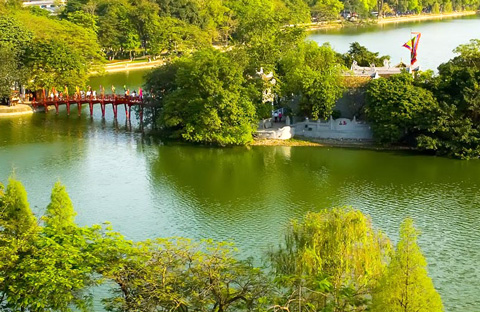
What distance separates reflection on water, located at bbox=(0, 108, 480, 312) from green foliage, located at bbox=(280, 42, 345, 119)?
2808 millimetres

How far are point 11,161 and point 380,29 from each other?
81.1 meters

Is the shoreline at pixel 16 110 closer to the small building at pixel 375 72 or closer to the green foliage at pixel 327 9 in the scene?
the small building at pixel 375 72

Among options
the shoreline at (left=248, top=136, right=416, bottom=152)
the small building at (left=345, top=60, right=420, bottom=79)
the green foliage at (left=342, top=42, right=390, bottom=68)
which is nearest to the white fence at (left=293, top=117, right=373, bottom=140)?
the shoreline at (left=248, top=136, right=416, bottom=152)

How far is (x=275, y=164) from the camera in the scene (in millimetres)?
35375

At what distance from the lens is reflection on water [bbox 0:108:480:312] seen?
2582 centimetres

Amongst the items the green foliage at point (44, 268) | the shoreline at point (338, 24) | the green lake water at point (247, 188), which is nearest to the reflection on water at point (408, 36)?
the shoreline at point (338, 24)

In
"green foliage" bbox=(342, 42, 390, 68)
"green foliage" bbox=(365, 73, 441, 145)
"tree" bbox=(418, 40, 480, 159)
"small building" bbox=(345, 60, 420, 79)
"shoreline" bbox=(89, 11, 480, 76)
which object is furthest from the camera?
"shoreline" bbox=(89, 11, 480, 76)

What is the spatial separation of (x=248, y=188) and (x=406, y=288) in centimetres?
1757

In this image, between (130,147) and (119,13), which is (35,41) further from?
(119,13)

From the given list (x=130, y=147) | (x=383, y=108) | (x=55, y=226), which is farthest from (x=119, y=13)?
(x=55, y=226)

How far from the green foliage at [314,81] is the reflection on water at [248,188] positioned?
2808 mm

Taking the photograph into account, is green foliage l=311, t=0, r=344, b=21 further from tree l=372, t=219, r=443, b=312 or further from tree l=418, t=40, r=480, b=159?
tree l=372, t=219, r=443, b=312

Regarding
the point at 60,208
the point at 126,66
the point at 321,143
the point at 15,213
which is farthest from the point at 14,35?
the point at 15,213

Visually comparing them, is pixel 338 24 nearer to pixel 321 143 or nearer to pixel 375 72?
pixel 375 72
